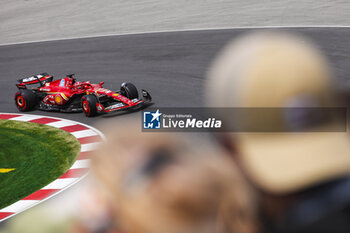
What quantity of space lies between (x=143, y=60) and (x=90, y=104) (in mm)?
5177

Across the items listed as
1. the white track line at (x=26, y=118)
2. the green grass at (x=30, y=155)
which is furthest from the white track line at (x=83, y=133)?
the white track line at (x=26, y=118)

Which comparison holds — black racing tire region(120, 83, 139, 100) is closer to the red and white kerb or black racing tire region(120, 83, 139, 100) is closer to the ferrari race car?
the ferrari race car

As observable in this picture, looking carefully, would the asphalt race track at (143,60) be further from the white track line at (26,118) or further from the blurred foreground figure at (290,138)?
the blurred foreground figure at (290,138)

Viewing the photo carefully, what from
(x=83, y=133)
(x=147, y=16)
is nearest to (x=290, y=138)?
(x=83, y=133)

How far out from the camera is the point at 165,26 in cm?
1911

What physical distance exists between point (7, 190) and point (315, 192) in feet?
22.9

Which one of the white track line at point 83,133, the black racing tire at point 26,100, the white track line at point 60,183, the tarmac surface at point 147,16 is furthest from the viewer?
the tarmac surface at point 147,16

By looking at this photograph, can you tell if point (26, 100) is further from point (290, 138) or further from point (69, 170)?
point (290, 138)

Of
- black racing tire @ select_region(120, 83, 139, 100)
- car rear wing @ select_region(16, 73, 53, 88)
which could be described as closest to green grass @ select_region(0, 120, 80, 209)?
car rear wing @ select_region(16, 73, 53, 88)

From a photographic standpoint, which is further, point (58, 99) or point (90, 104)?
point (58, 99)

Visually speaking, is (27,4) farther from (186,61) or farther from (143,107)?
(143,107)

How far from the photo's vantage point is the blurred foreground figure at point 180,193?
886 millimetres

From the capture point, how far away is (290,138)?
2.92 feet

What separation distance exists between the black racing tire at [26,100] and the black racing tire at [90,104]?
1.70 m
